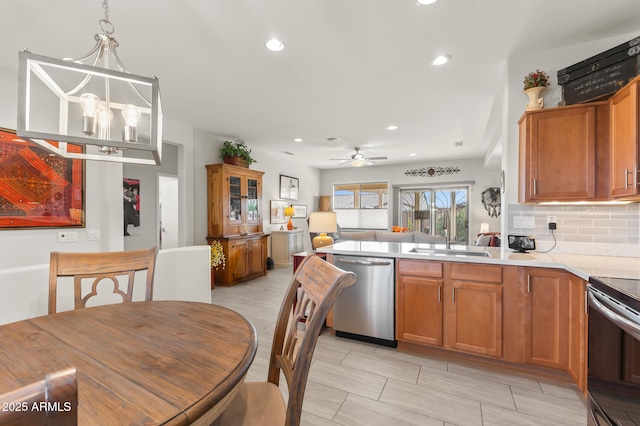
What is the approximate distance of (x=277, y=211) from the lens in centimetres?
686

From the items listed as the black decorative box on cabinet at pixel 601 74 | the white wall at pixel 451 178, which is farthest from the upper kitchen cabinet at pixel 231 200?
the black decorative box on cabinet at pixel 601 74

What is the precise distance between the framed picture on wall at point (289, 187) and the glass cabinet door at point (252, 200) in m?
1.41

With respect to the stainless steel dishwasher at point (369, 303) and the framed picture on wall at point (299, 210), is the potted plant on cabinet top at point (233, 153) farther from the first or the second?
the stainless steel dishwasher at point (369, 303)

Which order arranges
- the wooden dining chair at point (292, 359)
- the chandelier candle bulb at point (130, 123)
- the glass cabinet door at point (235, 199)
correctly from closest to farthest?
the wooden dining chair at point (292, 359) < the chandelier candle bulb at point (130, 123) < the glass cabinet door at point (235, 199)

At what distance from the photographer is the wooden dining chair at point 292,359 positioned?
0.88 metres

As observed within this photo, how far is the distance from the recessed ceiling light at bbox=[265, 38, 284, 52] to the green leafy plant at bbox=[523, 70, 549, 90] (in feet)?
6.99

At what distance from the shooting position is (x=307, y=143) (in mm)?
5840

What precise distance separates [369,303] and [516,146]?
2004mm

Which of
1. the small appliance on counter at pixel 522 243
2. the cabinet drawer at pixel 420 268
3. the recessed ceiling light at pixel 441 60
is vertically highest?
the recessed ceiling light at pixel 441 60

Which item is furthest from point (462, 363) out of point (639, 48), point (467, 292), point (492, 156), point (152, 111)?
point (492, 156)

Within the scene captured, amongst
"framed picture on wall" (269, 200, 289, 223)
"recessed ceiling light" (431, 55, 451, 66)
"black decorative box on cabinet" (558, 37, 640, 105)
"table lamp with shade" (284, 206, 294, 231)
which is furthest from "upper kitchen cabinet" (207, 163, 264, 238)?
"black decorative box on cabinet" (558, 37, 640, 105)

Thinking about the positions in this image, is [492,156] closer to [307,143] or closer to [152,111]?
[307,143]

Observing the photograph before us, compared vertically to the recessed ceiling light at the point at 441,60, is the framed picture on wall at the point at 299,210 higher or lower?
lower

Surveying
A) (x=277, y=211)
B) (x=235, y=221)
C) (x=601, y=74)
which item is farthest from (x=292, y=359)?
(x=277, y=211)
